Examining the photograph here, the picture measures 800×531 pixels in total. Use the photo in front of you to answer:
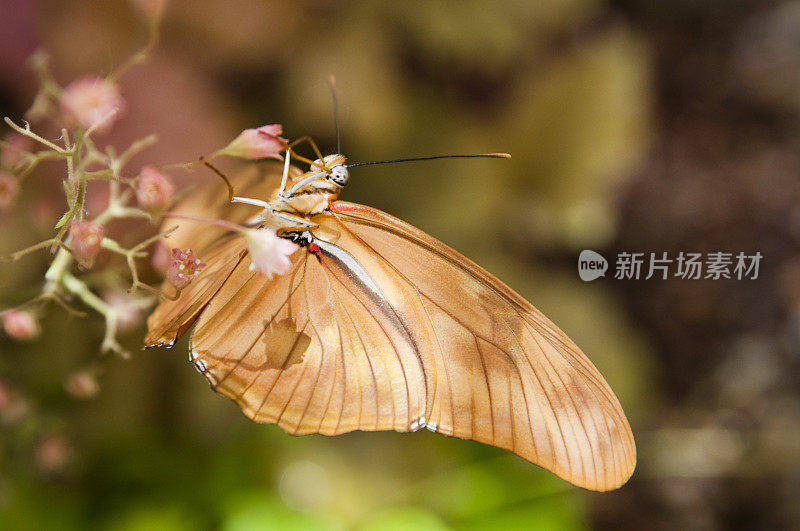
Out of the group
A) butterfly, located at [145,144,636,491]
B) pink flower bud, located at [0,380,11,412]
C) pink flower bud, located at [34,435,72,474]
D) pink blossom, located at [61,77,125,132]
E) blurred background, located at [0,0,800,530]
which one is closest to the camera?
pink blossom, located at [61,77,125,132]

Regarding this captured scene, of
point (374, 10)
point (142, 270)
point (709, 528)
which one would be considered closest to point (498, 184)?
point (374, 10)

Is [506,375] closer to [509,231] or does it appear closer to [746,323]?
[509,231]

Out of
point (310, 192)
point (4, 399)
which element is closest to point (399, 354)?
point (310, 192)

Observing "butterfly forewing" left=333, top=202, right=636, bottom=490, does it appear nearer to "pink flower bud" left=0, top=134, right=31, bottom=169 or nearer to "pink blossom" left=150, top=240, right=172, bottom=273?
"pink blossom" left=150, top=240, right=172, bottom=273

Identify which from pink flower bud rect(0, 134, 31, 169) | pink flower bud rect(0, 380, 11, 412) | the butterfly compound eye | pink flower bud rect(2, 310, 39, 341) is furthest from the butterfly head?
pink flower bud rect(0, 380, 11, 412)

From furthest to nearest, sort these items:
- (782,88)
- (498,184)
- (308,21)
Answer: (782,88) → (498,184) → (308,21)

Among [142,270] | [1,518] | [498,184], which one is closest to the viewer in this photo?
[142,270]

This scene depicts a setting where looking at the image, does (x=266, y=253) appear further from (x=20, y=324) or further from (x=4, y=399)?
(x=4, y=399)
